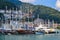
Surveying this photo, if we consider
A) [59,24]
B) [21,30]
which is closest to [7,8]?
[21,30]

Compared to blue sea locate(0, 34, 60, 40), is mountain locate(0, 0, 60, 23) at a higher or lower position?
higher

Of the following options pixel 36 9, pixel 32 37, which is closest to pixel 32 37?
pixel 32 37

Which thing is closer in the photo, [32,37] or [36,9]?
[36,9]

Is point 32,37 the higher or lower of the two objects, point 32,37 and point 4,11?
the lower

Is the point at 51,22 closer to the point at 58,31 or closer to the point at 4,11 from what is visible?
the point at 58,31

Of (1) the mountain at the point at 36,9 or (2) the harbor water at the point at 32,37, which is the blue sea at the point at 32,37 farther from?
(1) the mountain at the point at 36,9

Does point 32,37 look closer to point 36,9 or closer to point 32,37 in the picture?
point 32,37

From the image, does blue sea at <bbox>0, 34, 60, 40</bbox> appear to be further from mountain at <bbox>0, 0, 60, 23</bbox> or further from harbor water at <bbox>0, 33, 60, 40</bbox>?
mountain at <bbox>0, 0, 60, 23</bbox>

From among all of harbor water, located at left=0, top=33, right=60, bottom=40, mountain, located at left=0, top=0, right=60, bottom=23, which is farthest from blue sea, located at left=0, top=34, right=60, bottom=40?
mountain, located at left=0, top=0, right=60, bottom=23
